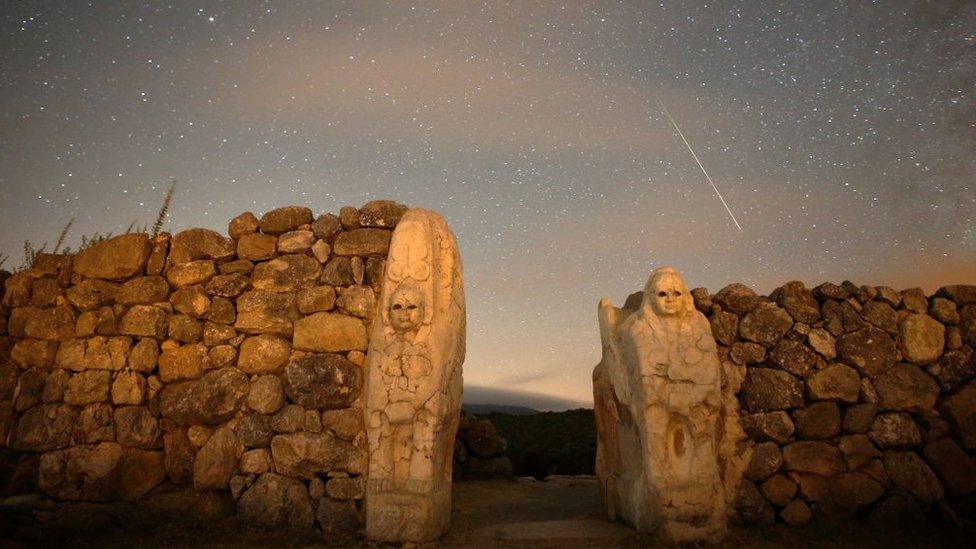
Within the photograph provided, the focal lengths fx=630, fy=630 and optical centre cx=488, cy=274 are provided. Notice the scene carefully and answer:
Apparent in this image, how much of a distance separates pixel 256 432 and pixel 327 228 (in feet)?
7.43

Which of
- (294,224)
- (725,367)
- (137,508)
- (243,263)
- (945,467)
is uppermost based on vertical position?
(294,224)

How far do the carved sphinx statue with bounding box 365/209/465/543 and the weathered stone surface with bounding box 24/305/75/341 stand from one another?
11.1 ft

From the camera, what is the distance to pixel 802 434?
21.9ft

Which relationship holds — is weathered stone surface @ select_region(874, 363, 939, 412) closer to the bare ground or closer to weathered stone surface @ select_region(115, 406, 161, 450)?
the bare ground

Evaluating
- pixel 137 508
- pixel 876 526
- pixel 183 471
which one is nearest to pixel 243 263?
pixel 183 471

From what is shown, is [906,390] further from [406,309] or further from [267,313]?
[267,313]

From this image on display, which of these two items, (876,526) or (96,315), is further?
(96,315)

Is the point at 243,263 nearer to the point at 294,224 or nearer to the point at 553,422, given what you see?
the point at 294,224

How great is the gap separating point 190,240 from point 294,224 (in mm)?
1164

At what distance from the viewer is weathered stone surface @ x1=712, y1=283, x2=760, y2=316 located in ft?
23.3

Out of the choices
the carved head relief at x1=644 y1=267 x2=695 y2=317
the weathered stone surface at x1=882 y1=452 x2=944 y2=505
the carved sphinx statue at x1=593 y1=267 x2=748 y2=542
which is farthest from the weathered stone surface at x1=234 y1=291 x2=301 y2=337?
the weathered stone surface at x1=882 y1=452 x2=944 y2=505

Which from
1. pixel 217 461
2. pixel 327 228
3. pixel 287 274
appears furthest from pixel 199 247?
pixel 217 461

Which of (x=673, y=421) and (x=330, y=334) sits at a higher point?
(x=330, y=334)

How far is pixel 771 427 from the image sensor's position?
6.66 meters
